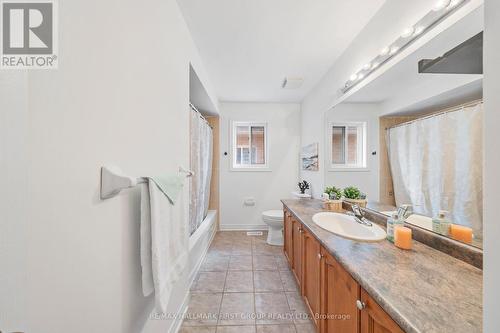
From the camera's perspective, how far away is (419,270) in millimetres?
842

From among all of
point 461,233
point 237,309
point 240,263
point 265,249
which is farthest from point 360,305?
point 265,249

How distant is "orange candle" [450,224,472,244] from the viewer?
94 cm

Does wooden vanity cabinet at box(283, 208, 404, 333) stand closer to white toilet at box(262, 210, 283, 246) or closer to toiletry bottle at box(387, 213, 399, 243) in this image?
toiletry bottle at box(387, 213, 399, 243)

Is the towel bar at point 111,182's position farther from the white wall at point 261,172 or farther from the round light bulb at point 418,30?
the white wall at point 261,172

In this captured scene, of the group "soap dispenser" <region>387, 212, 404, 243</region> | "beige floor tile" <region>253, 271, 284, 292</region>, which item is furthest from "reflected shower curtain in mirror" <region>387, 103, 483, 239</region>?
"beige floor tile" <region>253, 271, 284, 292</region>

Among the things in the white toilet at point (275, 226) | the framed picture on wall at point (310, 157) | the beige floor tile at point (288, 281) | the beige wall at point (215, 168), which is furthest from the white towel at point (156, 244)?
the beige wall at point (215, 168)

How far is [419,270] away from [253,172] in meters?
2.89

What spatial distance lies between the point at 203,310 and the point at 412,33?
254 centimetres

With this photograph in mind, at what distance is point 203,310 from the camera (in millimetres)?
1672

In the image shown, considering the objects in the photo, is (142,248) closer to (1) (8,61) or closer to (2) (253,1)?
(1) (8,61)

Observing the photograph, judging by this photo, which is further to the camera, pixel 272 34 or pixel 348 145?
pixel 348 145

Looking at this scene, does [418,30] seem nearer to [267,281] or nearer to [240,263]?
[267,281]

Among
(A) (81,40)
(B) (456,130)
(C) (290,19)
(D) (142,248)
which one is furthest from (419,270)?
(C) (290,19)

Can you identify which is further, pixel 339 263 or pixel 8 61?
pixel 339 263
